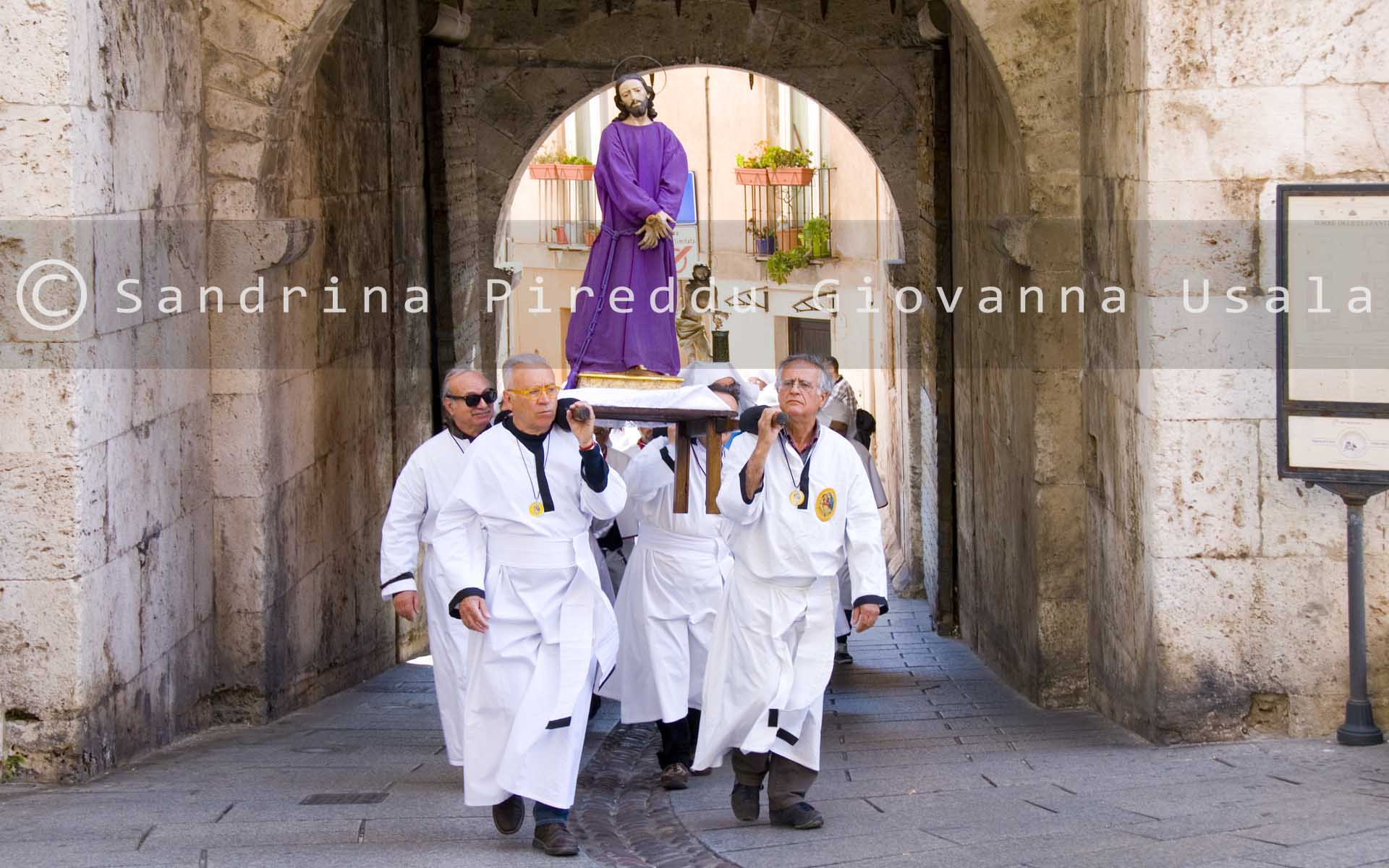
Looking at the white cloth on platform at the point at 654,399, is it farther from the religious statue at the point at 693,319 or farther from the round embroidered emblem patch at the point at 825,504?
the religious statue at the point at 693,319

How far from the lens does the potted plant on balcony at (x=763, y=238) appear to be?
24359 mm

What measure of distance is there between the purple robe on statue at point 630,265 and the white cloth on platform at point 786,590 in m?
2.62

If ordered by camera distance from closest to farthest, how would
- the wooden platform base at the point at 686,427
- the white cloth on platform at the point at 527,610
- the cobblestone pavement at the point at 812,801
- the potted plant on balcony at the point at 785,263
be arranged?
1. the cobblestone pavement at the point at 812,801
2. the white cloth on platform at the point at 527,610
3. the wooden platform base at the point at 686,427
4. the potted plant on balcony at the point at 785,263

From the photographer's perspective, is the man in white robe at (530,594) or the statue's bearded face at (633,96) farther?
the statue's bearded face at (633,96)

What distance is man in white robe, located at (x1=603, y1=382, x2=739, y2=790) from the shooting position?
23.1ft

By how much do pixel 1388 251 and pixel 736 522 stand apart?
239cm

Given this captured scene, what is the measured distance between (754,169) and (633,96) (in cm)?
1593

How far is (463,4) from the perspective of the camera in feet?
39.9

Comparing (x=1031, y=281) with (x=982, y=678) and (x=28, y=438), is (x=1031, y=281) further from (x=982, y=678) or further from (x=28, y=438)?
(x=28, y=438)

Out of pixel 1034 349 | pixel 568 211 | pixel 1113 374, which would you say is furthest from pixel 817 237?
pixel 1113 374

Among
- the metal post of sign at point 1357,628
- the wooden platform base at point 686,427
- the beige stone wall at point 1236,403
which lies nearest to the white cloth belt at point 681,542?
the wooden platform base at point 686,427

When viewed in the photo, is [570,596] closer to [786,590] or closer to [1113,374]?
[786,590]

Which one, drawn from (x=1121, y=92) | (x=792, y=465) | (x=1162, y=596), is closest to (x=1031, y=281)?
(x=1121, y=92)

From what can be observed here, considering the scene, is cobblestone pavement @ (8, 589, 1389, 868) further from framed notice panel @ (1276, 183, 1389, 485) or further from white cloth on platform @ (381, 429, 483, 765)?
framed notice panel @ (1276, 183, 1389, 485)
